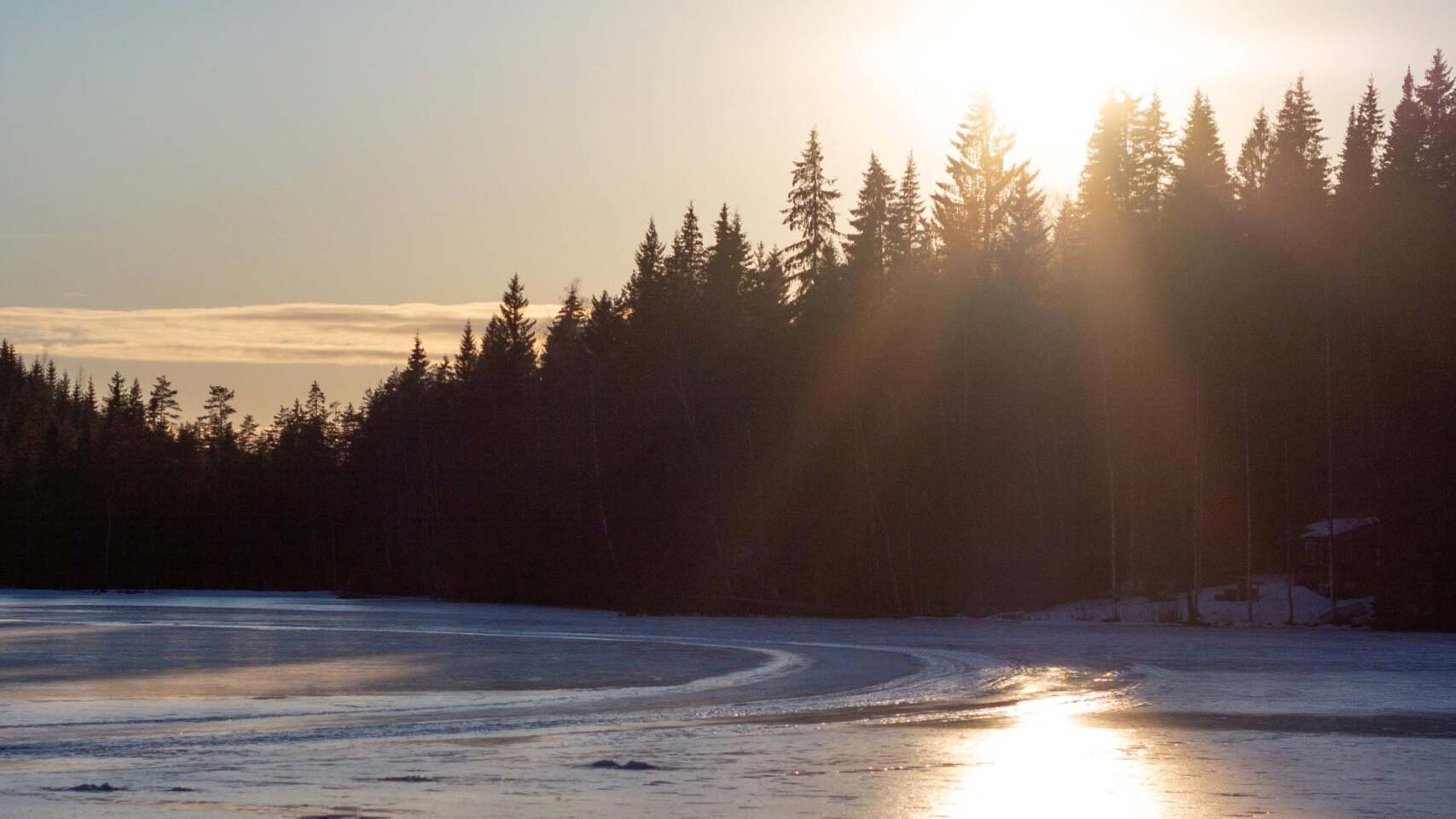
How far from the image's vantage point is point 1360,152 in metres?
64.6

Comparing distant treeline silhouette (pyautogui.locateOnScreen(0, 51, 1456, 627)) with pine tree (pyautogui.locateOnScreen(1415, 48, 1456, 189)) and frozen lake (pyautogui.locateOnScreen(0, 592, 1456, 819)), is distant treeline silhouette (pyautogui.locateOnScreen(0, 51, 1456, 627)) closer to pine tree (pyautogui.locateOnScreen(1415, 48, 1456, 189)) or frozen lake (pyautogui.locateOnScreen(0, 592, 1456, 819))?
pine tree (pyautogui.locateOnScreen(1415, 48, 1456, 189))

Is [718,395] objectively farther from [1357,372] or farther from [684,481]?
[1357,372]

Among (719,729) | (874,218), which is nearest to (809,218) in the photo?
(874,218)

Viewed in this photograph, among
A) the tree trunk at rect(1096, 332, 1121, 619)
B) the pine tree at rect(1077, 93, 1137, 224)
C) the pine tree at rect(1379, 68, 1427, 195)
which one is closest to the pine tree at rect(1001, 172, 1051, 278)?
the pine tree at rect(1077, 93, 1137, 224)

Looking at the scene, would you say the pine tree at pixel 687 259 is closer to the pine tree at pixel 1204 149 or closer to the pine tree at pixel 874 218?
the pine tree at pixel 874 218

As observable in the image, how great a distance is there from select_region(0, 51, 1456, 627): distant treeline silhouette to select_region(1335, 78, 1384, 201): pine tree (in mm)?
414

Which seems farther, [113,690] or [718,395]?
[718,395]

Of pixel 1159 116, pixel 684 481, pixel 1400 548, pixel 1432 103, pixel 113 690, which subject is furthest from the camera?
pixel 1159 116

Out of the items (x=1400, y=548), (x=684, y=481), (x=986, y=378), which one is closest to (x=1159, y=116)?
(x=986, y=378)

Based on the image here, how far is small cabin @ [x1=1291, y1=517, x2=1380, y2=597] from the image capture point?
171 ft

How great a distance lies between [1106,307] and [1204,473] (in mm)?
7996

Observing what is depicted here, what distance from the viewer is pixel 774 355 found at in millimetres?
67938

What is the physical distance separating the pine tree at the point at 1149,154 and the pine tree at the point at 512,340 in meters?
39.2

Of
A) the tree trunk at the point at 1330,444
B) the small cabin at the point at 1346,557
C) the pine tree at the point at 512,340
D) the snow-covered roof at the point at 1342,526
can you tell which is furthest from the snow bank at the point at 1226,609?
the pine tree at the point at 512,340
